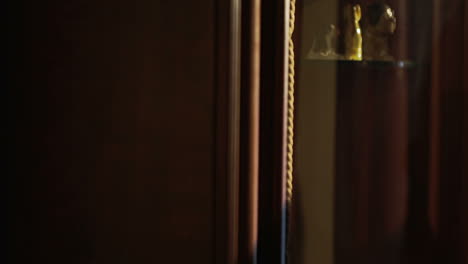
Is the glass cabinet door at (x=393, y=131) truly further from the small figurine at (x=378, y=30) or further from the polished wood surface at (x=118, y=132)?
the polished wood surface at (x=118, y=132)

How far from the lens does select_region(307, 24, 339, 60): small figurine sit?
0.77 m

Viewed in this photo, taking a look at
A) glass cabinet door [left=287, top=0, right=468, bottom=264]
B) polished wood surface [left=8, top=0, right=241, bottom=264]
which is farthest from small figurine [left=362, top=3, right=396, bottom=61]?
polished wood surface [left=8, top=0, right=241, bottom=264]

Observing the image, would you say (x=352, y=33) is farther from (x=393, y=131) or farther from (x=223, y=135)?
(x=223, y=135)

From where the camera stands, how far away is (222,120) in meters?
0.56

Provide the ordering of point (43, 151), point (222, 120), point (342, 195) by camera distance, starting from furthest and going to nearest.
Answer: point (342, 195) → point (43, 151) → point (222, 120)

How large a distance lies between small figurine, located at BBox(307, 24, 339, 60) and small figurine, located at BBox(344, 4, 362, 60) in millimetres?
28

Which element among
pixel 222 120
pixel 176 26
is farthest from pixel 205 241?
pixel 176 26

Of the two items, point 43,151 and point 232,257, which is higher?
point 43,151

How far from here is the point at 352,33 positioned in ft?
2.77

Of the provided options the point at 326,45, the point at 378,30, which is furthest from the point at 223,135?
the point at 378,30

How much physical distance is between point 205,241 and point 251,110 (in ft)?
0.58

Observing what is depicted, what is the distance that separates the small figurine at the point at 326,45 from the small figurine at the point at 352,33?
0.03 m

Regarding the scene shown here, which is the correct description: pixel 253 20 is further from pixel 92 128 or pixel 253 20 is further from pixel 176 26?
pixel 92 128

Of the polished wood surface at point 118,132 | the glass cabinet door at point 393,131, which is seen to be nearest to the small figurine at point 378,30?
the glass cabinet door at point 393,131
